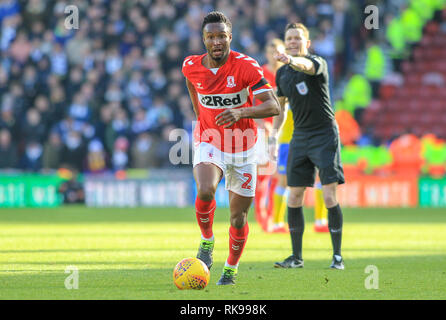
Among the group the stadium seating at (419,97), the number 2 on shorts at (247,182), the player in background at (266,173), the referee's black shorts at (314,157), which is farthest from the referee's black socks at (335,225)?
the stadium seating at (419,97)

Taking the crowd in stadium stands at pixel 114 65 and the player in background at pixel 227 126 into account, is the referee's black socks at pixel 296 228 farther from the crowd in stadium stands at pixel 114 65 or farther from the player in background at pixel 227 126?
the crowd in stadium stands at pixel 114 65

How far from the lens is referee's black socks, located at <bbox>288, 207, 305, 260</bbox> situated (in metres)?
8.99

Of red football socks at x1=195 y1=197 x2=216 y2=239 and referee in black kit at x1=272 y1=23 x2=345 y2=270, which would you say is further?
referee in black kit at x1=272 y1=23 x2=345 y2=270

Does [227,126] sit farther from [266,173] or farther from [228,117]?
[266,173]

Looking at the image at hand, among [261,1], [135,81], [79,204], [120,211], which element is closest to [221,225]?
[120,211]

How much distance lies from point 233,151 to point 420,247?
4420 millimetres

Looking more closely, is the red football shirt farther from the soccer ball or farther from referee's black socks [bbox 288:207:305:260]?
referee's black socks [bbox 288:207:305:260]

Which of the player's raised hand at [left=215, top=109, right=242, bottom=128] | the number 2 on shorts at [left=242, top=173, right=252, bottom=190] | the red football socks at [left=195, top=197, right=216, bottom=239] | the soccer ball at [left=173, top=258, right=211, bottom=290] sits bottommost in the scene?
the soccer ball at [left=173, top=258, right=211, bottom=290]

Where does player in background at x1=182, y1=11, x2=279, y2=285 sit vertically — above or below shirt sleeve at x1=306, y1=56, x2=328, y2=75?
below

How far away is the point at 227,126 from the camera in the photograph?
745 centimetres

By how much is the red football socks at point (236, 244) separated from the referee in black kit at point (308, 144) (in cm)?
133

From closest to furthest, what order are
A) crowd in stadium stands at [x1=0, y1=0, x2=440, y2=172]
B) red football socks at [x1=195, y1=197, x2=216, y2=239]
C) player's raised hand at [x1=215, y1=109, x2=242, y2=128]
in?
player's raised hand at [x1=215, y1=109, x2=242, y2=128] → red football socks at [x1=195, y1=197, x2=216, y2=239] → crowd in stadium stands at [x1=0, y1=0, x2=440, y2=172]

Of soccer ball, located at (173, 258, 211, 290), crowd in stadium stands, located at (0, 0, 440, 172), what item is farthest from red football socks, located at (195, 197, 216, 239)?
crowd in stadium stands, located at (0, 0, 440, 172)

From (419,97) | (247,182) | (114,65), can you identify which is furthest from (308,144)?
(419,97)
